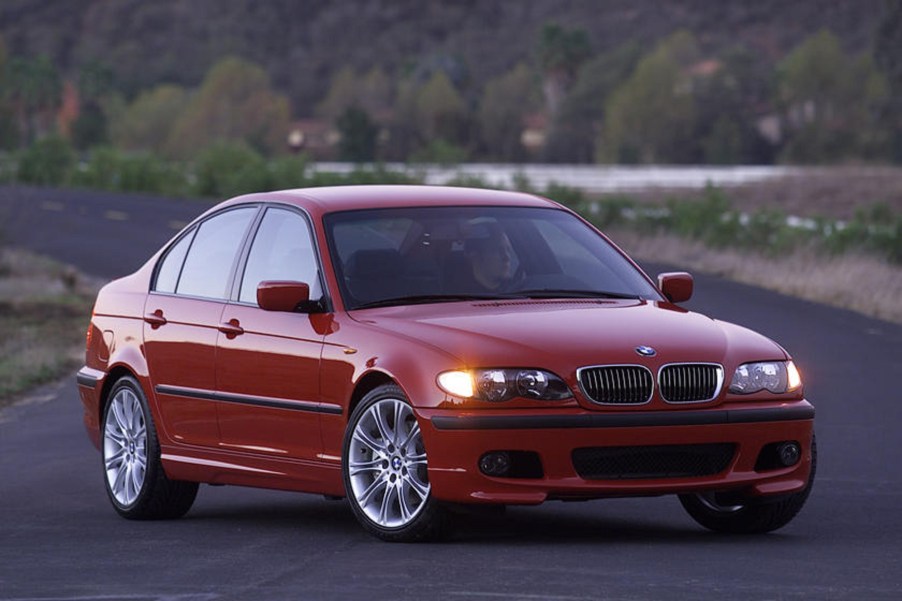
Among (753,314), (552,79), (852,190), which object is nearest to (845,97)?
(552,79)

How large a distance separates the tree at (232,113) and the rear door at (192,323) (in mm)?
145740

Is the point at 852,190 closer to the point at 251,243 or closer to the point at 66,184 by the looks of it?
the point at 66,184

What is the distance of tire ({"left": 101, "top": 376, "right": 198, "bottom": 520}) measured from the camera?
1023cm

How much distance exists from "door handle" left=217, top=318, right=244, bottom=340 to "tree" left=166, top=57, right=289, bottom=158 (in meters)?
147

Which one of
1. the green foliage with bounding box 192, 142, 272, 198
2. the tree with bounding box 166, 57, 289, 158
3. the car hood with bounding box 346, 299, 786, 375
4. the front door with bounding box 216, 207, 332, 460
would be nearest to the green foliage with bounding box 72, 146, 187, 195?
the green foliage with bounding box 192, 142, 272, 198

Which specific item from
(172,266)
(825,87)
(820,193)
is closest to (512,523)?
(172,266)

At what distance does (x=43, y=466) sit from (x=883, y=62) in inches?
4346

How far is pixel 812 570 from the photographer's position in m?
7.80

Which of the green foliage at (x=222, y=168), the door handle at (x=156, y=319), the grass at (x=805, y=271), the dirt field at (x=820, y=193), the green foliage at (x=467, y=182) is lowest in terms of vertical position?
the dirt field at (x=820, y=193)

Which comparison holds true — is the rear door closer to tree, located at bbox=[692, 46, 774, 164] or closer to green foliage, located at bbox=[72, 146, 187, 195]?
green foliage, located at bbox=[72, 146, 187, 195]

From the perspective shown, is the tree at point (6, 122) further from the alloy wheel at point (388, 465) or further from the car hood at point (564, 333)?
the alloy wheel at point (388, 465)

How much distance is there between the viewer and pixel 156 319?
10375 mm

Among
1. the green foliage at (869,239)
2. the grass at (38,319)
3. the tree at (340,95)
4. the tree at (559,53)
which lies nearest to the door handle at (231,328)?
the grass at (38,319)

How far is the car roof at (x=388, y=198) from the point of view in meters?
9.62
